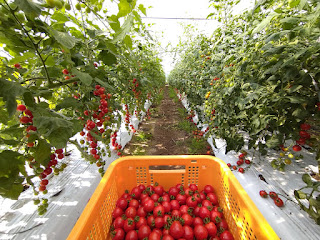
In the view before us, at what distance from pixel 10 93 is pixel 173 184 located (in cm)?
146

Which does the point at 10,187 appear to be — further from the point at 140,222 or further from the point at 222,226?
the point at 222,226

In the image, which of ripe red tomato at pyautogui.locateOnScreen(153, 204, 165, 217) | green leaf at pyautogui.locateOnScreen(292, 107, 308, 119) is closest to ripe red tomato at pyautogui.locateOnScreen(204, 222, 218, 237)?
ripe red tomato at pyautogui.locateOnScreen(153, 204, 165, 217)

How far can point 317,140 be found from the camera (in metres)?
1.21

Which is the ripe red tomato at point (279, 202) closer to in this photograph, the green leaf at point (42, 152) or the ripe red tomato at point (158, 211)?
the ripe red tomato at point (158, 211)

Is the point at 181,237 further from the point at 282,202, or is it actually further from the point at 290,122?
the point at 290,122

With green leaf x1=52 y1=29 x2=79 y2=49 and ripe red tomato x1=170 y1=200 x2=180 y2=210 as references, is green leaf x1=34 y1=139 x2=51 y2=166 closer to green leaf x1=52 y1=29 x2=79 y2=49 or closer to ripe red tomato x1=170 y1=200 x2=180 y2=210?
green leaf x1=52 y1=29 x2=79 y2=49

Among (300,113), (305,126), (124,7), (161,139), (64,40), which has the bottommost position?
(161,139)

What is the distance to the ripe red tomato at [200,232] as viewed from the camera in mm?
1147

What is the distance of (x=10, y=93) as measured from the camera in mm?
507

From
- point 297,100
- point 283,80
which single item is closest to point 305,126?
point 297,100

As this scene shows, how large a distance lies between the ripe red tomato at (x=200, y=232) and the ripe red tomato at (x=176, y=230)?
0.35ft

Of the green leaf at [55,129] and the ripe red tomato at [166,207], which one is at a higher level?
the green leaf at [55,129]

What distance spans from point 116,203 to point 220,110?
5.03ft

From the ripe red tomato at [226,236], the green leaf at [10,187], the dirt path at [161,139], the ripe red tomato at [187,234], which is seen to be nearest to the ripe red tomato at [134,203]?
the ripe red tomato at [187,234]
